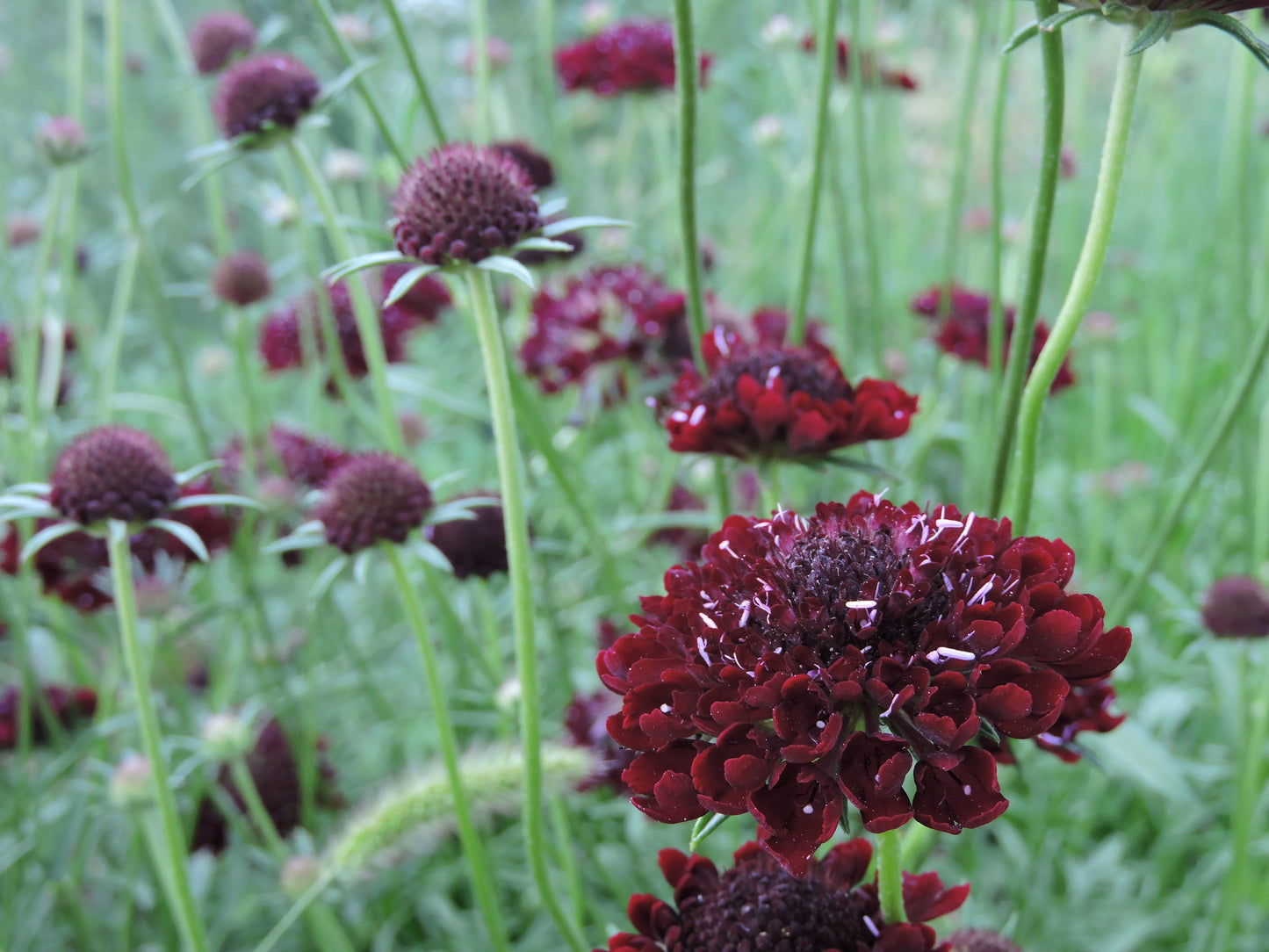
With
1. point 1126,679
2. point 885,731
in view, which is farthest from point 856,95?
point 1126,679

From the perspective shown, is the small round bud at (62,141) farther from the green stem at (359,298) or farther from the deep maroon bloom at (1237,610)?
the deep maroon bloom at (1237,610)

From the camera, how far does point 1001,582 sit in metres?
0.55

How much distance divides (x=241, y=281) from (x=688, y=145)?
4.01ft

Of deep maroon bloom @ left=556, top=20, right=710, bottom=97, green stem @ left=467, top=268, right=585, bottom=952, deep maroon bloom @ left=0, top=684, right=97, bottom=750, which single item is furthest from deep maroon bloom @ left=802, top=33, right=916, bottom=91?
deep maroon bloom @ left=0, top=684, right=97, bottom=750

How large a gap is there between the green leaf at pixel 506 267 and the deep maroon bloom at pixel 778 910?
15.9 inches

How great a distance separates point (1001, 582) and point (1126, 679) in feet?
4.46

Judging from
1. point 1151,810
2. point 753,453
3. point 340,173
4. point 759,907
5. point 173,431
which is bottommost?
point 1151,810

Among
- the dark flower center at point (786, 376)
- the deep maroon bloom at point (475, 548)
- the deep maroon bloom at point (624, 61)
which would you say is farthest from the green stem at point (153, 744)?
the deep maroon bloom at point (624, 61)

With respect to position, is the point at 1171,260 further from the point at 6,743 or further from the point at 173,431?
the point at 6,743

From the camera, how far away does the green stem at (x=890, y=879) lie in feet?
1.81

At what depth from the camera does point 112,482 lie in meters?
0.99

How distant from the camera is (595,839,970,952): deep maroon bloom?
572mm

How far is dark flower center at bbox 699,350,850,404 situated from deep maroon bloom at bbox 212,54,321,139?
26.3 inches

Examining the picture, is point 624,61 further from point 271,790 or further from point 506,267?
point 271,790
